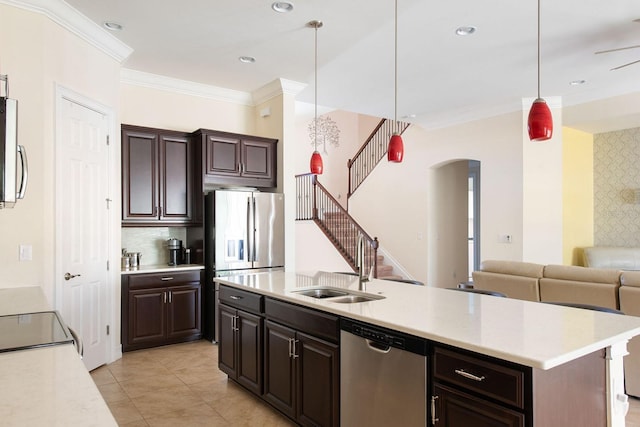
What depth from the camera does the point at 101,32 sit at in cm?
405

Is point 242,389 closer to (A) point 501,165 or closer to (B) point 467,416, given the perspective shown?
(B) point 467,416

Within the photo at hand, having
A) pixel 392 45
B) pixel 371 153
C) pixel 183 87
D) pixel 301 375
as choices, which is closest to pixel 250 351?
pixel 301 375

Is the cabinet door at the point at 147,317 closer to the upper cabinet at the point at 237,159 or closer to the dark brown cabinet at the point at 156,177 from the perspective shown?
the dark brown cabinet at the point at 156,177

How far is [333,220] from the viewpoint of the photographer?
8.65m

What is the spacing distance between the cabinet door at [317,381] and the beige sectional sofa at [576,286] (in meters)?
2.36

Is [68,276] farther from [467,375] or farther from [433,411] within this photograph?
[467,375]

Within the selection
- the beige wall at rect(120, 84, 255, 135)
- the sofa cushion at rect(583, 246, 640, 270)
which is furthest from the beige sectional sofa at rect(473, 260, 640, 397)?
the beige wall at rect(120, 84, 255, 135)

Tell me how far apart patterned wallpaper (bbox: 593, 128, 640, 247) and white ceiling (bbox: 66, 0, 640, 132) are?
3.23 ft

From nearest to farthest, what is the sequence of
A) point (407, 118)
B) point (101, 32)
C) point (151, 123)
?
1. point (101, 32)
2. point (151, 123)
3. point (407, 118)

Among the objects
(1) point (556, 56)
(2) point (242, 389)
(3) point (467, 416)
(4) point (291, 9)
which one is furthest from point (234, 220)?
(1) point (556, 56)

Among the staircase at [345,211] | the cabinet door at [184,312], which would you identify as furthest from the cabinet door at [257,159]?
the staircase at [345,211]

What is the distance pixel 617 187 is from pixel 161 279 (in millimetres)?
7563

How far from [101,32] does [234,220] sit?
2350 millimetres

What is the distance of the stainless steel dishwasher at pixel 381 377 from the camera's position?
202 centimetres
